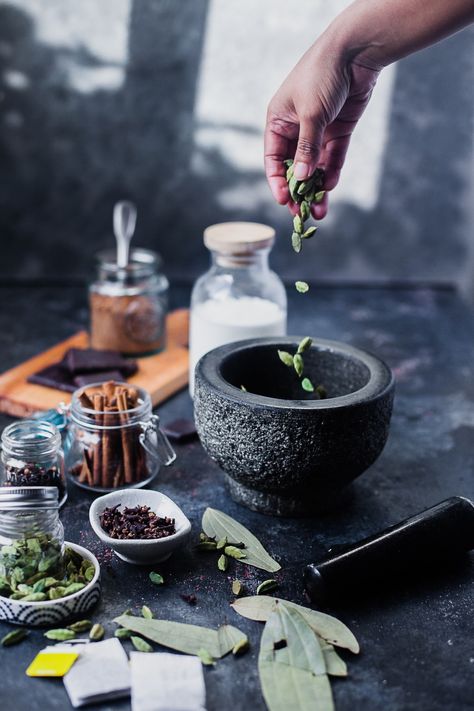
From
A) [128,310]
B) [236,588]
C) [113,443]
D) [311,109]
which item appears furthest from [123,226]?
[236,588]

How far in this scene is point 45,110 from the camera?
2322 millimetres

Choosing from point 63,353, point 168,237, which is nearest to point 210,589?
point 63,353

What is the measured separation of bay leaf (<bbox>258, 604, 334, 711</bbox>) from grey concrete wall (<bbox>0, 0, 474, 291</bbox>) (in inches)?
64.9

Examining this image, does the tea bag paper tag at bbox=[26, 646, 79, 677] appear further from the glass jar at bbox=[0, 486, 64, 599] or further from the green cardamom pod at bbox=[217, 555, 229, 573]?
the green cardamom pod at bbox=[217, 555, 229, 573]

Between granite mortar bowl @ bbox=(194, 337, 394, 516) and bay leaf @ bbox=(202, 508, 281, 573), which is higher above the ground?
granite mortar bowl @ bbox=(194, 337, 394, 516)

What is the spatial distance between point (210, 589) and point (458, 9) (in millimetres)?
780

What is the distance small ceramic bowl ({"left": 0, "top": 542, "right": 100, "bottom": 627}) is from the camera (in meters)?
0.97

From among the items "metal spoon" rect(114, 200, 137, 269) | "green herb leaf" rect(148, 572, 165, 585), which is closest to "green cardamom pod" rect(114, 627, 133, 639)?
"green herb leaf" rect(148, 572, 165, 585)

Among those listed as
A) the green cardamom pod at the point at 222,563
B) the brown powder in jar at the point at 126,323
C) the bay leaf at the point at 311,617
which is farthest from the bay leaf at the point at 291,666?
the brown powder in jar at the point at 126,323

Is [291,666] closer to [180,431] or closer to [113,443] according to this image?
[113,443]

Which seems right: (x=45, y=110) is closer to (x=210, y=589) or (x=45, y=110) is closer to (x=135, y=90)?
(x=135, y=90)

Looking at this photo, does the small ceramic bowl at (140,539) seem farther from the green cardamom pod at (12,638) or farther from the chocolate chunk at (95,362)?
the chocolate chunk at (95,362)

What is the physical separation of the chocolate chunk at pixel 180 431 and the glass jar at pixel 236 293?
0.37 ft

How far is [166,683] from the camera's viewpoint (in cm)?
88
